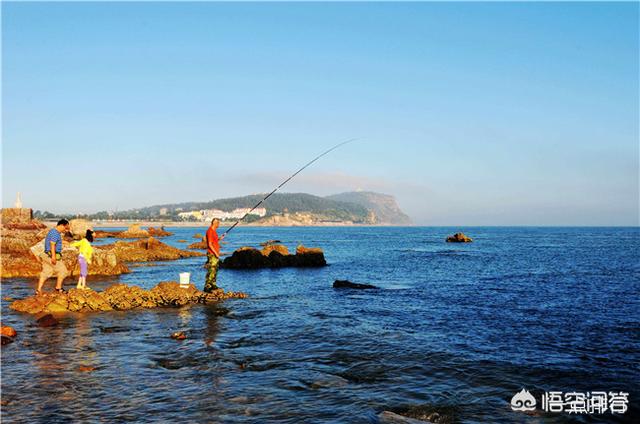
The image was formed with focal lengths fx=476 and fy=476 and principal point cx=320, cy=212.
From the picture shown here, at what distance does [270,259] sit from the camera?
42344mm

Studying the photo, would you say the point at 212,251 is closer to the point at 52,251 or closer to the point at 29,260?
the point at 52,251

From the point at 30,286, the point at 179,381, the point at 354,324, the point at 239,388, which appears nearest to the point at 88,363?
the point at 179,381

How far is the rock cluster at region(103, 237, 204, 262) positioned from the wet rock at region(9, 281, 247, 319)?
27.1 m

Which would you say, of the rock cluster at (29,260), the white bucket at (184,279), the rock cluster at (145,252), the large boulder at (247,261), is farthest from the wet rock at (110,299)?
the rock cluster at (145,252)

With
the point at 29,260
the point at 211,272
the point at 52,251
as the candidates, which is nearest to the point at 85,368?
the point at 52,251

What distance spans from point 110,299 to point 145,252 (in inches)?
1271

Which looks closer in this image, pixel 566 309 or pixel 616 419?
pixel 616 419

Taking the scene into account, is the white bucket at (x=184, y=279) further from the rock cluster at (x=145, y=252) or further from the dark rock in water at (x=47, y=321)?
the rock cluster at (x=145, y=252)

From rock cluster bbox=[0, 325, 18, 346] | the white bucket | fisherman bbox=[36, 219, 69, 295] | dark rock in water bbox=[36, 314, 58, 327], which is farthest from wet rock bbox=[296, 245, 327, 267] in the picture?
rock cluster bbox=[0, 325, 18, 346]

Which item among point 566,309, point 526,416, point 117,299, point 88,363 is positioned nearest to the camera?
point 526,416

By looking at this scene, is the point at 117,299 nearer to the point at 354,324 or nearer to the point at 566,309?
the point at 354,324

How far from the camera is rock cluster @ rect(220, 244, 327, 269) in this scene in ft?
136

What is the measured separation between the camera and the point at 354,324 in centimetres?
1622

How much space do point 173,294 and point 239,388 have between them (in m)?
11.5
